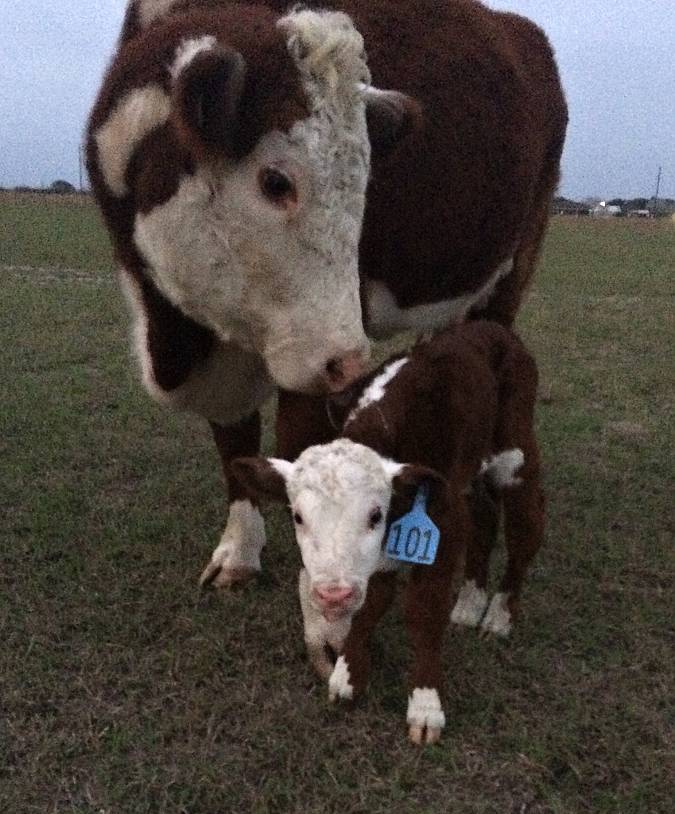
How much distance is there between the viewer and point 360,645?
2.90 m

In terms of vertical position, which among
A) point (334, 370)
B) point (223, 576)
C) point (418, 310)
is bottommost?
point (223, 576)

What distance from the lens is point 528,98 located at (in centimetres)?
421

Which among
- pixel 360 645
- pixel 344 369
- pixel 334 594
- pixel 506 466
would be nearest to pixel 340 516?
pixel 334 594

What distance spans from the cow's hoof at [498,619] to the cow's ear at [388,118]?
1460 mm

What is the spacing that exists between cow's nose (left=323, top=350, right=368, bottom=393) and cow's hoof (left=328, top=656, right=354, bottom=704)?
778 mm

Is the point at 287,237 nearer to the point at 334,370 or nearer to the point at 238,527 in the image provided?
the point at 334,370

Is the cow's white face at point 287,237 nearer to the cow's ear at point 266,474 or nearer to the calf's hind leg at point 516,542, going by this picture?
the cow's ear at point 266,474

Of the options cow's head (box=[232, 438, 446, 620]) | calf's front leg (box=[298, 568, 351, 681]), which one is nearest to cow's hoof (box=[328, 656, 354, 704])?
calf's front leg (box=[298, 568, 351, 681])

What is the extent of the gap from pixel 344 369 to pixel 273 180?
1.71ft

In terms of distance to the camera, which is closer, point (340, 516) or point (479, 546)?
point (340, 516)

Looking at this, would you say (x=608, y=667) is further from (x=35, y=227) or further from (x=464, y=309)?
(x=35, y=227)

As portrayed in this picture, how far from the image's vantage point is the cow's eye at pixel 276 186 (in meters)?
2.66

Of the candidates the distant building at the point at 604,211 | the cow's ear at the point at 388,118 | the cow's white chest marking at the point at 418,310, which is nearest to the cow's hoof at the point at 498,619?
the cow's white chest marking at the point at 418,310

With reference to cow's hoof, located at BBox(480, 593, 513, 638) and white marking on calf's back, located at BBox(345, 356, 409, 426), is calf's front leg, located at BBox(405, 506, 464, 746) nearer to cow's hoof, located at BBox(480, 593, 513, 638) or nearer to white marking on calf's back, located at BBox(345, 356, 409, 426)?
white marking on calf's back, located at BBox(345, 356, 409, 426)
